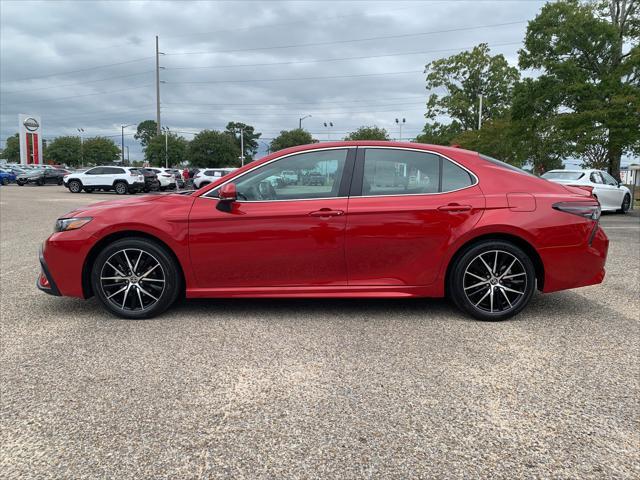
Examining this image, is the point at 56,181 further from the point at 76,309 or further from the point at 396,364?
the point at 396,364

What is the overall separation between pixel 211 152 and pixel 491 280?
77024 mm

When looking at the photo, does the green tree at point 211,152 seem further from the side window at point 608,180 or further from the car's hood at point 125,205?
the car's hood at point 125,205

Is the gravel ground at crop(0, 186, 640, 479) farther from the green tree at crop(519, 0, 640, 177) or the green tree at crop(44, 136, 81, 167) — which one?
the green tree at crop(44, 136, 81, 167)

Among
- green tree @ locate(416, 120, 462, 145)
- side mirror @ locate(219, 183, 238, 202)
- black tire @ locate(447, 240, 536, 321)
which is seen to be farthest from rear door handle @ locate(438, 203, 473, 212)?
green tree @ locate(416, 120, 462, 145)

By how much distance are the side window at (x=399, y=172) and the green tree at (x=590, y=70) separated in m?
18.9

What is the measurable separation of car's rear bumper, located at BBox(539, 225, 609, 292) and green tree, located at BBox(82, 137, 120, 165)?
3998 inches

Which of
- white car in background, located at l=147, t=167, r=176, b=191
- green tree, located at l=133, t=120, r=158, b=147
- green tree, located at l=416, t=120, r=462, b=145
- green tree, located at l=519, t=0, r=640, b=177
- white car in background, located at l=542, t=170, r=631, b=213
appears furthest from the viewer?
green tree, located at l=133, t=120, r=158, b=147

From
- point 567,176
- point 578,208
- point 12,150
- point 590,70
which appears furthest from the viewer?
point 12,150

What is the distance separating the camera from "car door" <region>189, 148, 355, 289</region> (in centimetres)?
417

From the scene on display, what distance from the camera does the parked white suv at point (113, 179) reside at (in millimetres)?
28625

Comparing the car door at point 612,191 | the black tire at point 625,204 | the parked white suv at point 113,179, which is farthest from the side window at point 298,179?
the parked white suv at point 113,179

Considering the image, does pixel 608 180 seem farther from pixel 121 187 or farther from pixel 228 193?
pixel 121 187

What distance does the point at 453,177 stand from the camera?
4340mm

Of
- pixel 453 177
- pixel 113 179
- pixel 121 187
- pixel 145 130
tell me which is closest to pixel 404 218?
pixel 453 177
